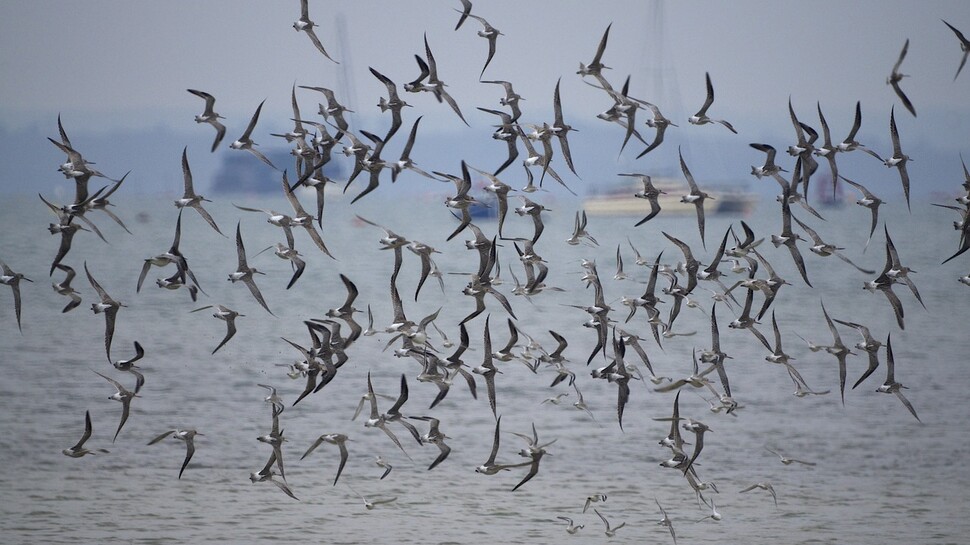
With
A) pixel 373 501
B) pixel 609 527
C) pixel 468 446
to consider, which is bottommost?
pixel 609 527

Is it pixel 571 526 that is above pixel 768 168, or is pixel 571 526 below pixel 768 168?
below

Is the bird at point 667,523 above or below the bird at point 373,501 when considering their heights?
below

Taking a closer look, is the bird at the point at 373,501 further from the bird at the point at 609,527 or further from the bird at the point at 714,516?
the bird at the point at 714,516

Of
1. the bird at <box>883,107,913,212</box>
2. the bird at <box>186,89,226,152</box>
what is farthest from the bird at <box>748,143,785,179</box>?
the bird at <box>186,89,226,152</box>

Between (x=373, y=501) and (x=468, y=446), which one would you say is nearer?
(x=373, y=501)

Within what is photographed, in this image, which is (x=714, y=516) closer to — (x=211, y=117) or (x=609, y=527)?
(x=609, y=527)

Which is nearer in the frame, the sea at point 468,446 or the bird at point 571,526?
the bird at point 571,526

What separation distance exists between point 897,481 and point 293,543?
544 inches

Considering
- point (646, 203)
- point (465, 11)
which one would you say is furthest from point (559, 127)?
point (646, 203)

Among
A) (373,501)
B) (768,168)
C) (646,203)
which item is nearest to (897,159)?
(768,168)

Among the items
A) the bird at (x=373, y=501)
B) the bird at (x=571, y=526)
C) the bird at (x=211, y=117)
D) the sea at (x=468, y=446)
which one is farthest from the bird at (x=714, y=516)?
the bird at (x=211, y=117)

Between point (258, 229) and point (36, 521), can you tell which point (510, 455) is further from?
point (258, 229)

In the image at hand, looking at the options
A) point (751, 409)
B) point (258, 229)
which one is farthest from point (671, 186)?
point (751, 409)

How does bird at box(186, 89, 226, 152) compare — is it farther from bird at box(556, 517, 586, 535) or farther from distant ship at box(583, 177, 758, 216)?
distant ship at box(583, 177, 758, 216)
